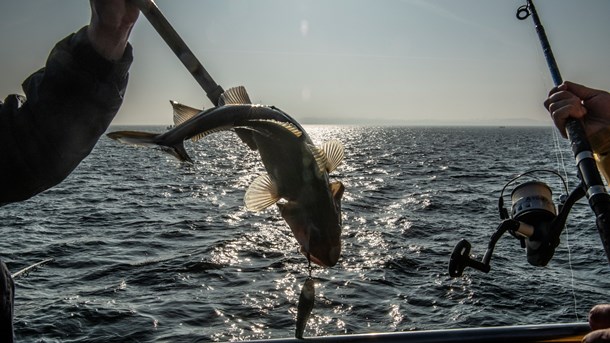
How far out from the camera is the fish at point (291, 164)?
239cm

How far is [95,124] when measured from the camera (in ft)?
7.99

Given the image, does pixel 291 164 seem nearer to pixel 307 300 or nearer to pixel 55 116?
pixel 307 300

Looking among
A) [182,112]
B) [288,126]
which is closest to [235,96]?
[182,112]

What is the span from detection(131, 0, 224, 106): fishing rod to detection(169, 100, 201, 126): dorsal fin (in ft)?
0.82

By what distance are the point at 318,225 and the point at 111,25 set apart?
1335 mm

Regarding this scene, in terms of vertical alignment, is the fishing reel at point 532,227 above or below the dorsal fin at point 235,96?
below

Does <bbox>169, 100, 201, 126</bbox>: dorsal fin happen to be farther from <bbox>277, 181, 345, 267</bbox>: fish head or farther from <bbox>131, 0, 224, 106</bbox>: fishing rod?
<bbox>277, 181, 345, 267</bbox>: fish head

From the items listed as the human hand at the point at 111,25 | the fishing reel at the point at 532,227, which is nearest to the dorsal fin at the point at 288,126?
the human hand at the point at 111,25

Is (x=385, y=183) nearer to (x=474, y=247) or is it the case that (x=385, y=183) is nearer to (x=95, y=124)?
(x=474, y=247)

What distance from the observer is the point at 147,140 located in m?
2.25

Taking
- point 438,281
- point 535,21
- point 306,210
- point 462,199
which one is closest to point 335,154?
point 306,210

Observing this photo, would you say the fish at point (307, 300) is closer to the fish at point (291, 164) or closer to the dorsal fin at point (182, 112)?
the fish at point (291, 164)

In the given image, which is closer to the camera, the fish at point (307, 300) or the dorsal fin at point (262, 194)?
the dorsal fin at point (262, 194)

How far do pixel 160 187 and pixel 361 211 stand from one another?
1776 centimetres
